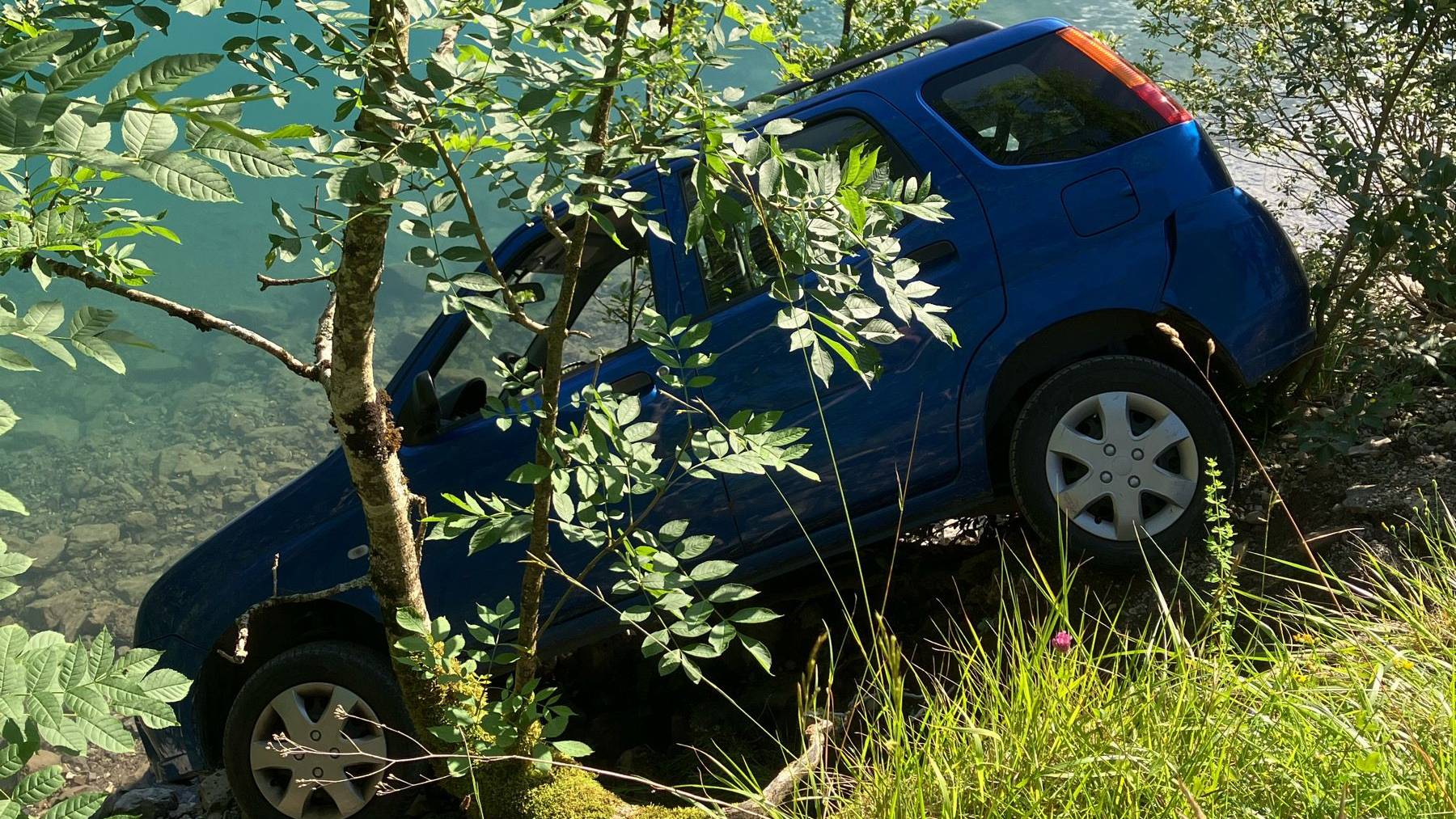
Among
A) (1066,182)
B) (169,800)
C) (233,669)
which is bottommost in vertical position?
(169,800)

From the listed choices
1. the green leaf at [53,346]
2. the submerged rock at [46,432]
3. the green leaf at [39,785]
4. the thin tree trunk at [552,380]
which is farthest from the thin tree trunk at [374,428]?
the submerged rock at [46,432]

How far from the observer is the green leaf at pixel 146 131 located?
128 centimetres

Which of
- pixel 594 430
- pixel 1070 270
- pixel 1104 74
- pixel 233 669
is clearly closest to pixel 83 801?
pixel 594 430

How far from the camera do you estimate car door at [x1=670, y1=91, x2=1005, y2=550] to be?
386 centimetres

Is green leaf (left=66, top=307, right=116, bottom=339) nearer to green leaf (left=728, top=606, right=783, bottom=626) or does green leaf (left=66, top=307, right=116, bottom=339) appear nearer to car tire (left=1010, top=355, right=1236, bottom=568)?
green leaf (left=728, top=606, right=783, bottom=626)

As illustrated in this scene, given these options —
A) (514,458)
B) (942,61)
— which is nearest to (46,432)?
(514,458)

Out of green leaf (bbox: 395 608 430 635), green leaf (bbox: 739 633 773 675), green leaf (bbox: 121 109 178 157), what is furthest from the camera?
green leaf (bbox: 395 608 430 635)

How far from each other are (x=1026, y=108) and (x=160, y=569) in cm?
854

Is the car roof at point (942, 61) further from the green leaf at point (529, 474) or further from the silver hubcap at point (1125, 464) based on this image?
the green leaf at point (529, 474)

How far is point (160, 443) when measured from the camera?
39.5 ft

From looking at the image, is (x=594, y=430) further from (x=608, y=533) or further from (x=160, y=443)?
(x=160, y=443)

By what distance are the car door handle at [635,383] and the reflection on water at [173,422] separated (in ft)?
22.0

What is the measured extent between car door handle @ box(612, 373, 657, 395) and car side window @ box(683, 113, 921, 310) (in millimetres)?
312

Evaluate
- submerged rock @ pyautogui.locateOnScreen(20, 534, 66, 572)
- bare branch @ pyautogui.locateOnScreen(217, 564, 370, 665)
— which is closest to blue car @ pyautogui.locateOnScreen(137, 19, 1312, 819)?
bare branch @ pyautogui.locateOnScreen(217, 564, 370, 665)
